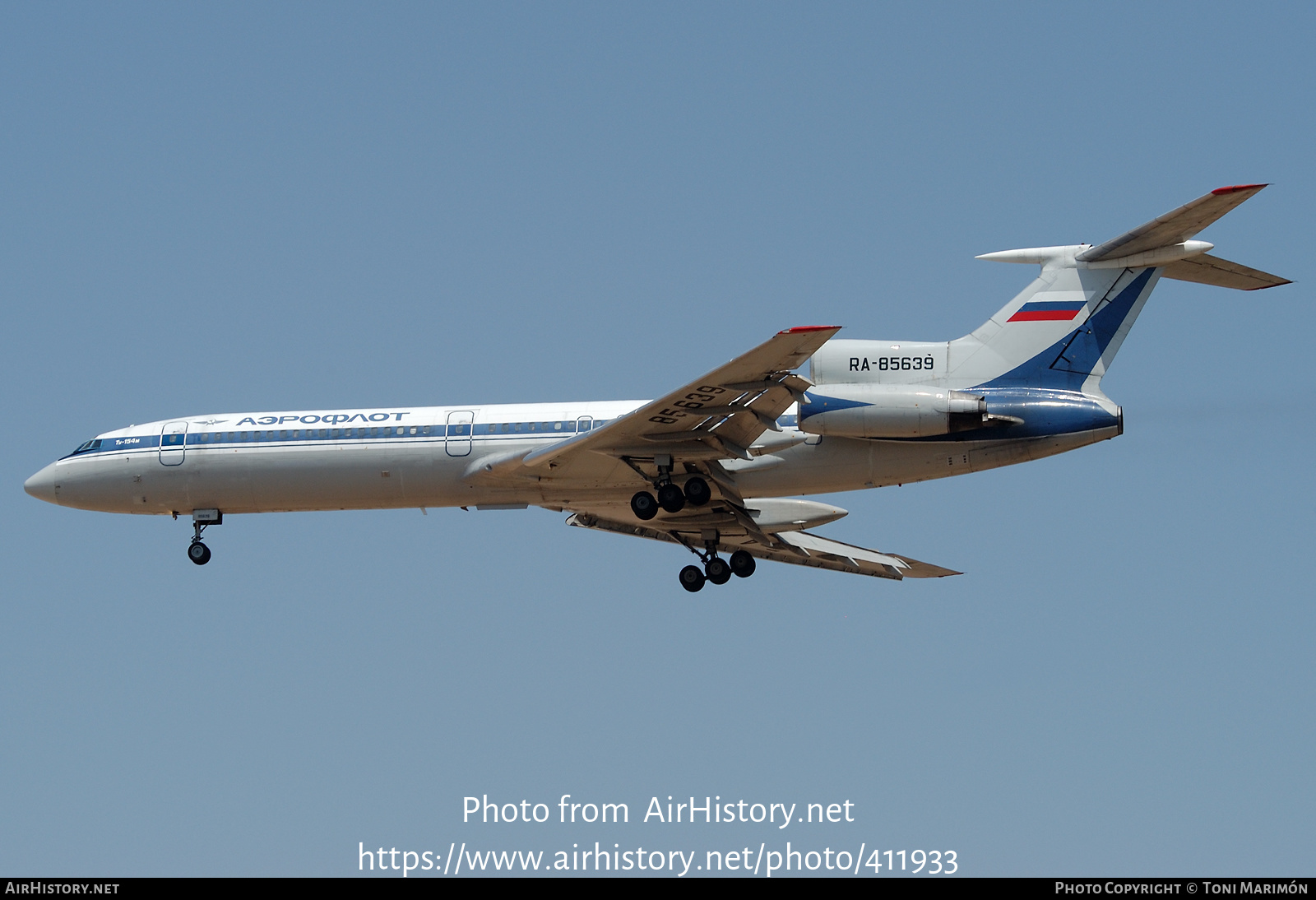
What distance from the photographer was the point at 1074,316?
28.6 m

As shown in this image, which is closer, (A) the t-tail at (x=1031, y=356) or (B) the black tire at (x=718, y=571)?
(A) the t-tail at (x=1031, y=356)

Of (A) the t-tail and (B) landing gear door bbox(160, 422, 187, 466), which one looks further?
(B) landing gear door bbox(160, 422, 187, 466)

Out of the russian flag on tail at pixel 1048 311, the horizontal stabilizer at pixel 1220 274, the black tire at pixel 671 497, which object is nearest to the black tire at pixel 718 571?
the black tire at pixel 671 497

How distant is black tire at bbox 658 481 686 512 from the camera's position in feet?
95.3

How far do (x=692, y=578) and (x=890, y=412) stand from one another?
6.72 metres

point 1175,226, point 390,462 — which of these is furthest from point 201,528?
point 1175,226

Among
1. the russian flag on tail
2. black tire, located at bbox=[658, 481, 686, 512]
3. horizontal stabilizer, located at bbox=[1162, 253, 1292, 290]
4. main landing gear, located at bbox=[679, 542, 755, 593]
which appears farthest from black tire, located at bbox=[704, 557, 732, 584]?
horizontal stabilizer, located at bbox=[1162, 253, 1292, 290]

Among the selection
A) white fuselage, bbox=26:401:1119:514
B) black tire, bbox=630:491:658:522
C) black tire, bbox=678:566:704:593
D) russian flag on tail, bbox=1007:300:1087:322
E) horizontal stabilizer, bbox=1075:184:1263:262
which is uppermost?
horizontal stabilizer, bbox=1075:184:1263:262

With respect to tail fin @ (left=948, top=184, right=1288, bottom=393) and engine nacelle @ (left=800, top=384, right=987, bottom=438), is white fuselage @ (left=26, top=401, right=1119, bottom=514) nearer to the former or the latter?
engine nacelle @ (left=800, top=384, right=987, bottom=438)

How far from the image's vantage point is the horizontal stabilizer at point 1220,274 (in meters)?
27.4

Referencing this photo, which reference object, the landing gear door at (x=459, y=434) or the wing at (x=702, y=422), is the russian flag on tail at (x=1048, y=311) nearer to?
the wing at (x=702, y=422)

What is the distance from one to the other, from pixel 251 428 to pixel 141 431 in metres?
2.60

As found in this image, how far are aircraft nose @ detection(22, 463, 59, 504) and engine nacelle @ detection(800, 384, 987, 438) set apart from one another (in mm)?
15664

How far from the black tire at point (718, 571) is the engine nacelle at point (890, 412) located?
16.7ft
